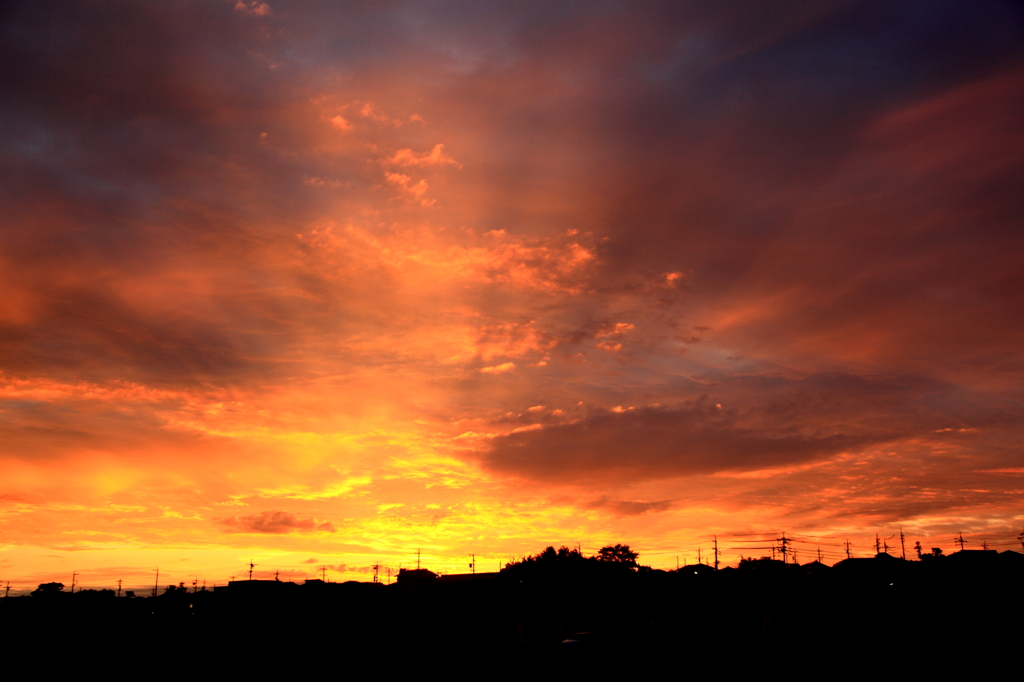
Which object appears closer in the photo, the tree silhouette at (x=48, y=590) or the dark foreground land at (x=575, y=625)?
the dark foreground land at (x=575, y=625)

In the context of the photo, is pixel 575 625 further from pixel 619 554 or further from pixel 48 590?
pixel 48 590

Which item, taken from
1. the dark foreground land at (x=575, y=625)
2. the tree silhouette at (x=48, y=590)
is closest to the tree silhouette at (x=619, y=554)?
the dark foreground land at (x=575, y=625)

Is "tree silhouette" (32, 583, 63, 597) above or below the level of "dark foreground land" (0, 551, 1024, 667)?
below

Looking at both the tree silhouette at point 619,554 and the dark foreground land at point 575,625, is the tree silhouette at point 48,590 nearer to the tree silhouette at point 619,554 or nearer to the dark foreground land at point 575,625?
the dark foreground land at point 575,625

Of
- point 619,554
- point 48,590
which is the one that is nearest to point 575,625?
point 619,554

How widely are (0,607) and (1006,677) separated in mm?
133282

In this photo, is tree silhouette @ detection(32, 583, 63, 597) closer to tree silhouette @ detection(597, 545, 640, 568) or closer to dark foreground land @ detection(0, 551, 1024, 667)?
dark foreground land @ detection(0, 551, 1024, 667)

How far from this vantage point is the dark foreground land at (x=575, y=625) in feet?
144

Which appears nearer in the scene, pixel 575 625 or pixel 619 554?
pixel 575 625

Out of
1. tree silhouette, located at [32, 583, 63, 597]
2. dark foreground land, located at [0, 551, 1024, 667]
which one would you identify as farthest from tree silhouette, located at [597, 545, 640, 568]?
tree silhouette, located at [32, 583, 63, 597]

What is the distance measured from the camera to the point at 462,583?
141m

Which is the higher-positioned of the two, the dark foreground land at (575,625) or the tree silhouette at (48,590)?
the dark foreground land at (575,625)

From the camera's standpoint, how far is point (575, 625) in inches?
3123

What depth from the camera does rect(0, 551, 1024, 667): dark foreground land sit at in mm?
44000
